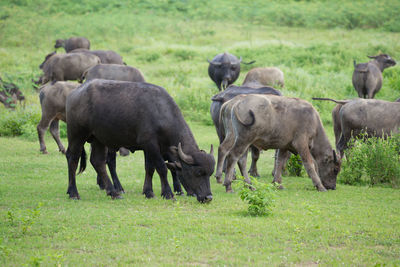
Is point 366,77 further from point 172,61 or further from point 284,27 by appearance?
point 284,27

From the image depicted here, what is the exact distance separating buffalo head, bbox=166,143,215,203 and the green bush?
4128mm

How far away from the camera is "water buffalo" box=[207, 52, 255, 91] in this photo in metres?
24.0

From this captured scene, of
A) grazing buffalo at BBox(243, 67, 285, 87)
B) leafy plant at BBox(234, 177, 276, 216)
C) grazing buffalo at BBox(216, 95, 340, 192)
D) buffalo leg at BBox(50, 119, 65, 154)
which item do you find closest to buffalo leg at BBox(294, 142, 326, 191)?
grazing buffalo at BBox(216, 95, 340, 192)

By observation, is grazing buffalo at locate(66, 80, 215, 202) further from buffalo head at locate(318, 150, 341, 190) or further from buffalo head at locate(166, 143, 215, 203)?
buffalo head at locate(318, 150, 341, 190)

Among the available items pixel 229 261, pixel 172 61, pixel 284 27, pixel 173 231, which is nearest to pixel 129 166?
pixel 173 231

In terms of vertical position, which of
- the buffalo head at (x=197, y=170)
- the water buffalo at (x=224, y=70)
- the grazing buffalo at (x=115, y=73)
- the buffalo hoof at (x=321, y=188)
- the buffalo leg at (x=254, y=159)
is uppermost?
the buffalo head at (x=197, y=170)

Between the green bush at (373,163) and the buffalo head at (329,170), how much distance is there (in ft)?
2.87

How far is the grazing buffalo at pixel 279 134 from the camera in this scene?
34.7 feet

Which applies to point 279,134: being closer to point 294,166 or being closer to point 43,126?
point 294,166

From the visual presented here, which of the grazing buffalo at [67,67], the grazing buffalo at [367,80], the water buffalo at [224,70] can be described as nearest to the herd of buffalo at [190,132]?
the grazing buffalo at [367,80]

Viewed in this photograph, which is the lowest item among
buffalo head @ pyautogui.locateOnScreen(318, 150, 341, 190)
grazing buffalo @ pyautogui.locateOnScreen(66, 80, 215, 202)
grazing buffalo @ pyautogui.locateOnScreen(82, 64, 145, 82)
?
buffalo head @ pyautogui.locateOnScreen(318, 150, 341, 190)

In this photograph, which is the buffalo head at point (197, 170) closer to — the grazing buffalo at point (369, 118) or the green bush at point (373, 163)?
the green bush at point (373, 163)

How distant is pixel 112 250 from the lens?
6379 millimetres

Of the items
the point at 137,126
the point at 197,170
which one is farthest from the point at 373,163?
the point at 137,126
